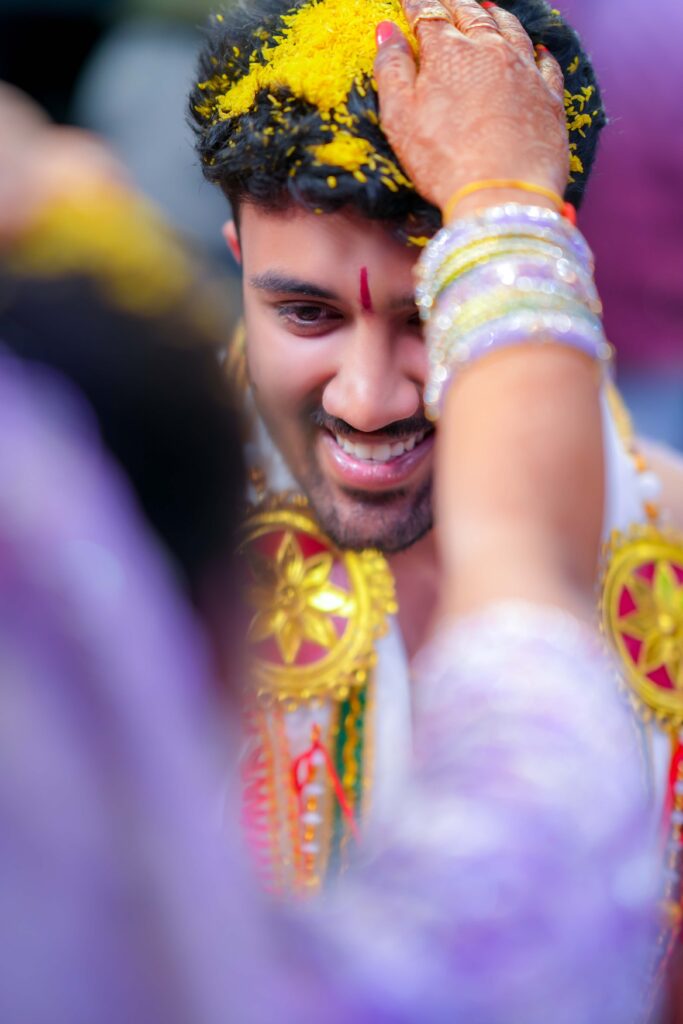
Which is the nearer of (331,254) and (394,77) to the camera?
(394,77)

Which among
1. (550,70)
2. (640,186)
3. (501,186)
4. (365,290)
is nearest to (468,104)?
(501,186)

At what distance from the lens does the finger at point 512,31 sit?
3.23ft

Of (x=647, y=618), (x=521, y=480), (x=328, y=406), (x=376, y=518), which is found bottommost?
(x=647, y=618)

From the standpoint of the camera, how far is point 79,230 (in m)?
0.70

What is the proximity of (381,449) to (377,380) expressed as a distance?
0.33ft

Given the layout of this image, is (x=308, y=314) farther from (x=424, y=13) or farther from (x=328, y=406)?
(x=424, y=13)

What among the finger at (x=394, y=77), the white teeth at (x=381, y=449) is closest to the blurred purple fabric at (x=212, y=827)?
the finger at (x=394, y=77)

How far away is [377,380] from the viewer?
121 cm

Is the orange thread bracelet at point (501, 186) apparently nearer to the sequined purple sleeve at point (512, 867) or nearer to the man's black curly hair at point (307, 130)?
the man's black curly hair at point (307, 130)

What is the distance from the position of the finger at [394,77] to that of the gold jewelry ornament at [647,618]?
65cm

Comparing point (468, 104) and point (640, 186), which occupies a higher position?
point (468, 104)

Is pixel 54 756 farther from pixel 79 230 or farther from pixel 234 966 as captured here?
pixel 79 230

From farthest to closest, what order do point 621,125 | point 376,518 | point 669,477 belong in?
point 621,125 < point 669,477 < point 376,518

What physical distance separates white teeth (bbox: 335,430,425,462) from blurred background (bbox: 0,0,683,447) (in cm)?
67
